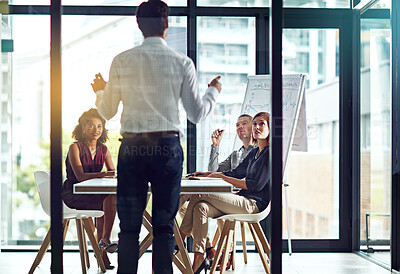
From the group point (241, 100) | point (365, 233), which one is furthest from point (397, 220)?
point (241, 100)

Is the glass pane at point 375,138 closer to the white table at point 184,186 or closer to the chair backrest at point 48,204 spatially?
the white table at point 184,186

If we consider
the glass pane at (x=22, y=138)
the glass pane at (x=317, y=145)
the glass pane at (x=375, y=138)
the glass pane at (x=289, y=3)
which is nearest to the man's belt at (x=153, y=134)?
the glass pane at (x=289, y=3)

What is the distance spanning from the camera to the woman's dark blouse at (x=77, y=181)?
11.6 ft

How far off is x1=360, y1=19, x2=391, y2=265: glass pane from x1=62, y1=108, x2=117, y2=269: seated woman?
2.41m

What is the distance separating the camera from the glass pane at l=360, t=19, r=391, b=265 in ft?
15.6

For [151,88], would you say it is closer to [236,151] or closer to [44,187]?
[236,151]

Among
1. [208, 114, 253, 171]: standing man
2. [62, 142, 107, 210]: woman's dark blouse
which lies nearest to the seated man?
[208, 114, 253, 171]: standing man

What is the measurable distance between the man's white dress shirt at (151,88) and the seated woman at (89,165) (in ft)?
0.43

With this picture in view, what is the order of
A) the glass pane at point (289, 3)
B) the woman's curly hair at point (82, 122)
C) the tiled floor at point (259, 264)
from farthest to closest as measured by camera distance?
the glass pane at point (289, 3)
the tiled floor at point (259, 264)
the woman's curly hair at point (82, 122)

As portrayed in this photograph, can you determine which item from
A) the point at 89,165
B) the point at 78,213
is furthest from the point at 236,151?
the point at 78,213

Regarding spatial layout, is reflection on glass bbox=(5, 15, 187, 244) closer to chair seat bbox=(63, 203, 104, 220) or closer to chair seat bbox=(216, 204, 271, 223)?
chair seat bbox=(63, 203, 104, 220)

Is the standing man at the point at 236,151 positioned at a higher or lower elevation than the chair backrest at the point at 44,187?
higher

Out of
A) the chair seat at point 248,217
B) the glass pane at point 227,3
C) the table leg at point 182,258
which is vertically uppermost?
the glass pane at point 227,3

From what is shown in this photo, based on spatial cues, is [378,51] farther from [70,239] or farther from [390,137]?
[70,239]
